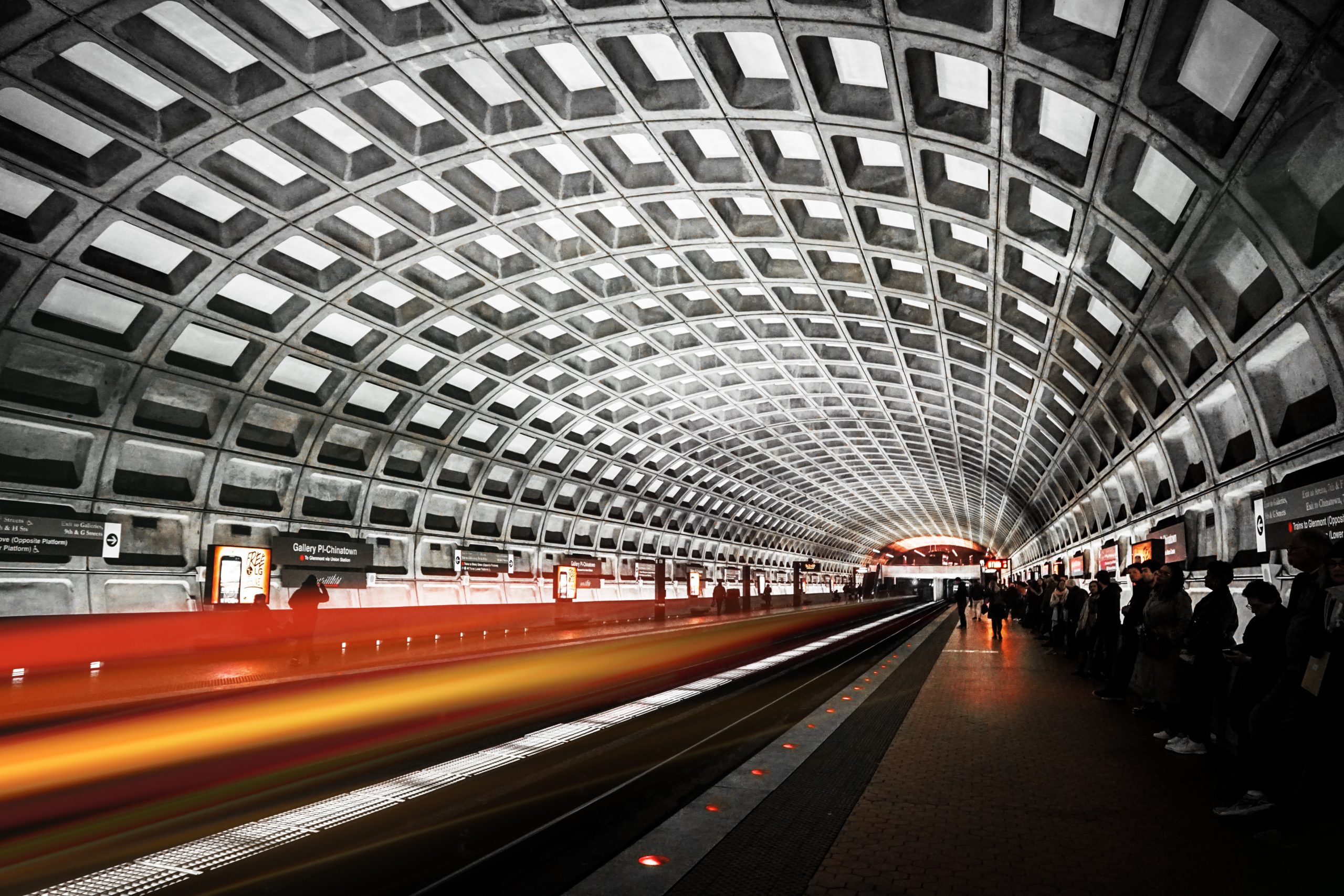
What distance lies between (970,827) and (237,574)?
21.5 metres

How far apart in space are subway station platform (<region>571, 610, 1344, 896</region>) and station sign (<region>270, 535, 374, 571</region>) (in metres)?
19.2

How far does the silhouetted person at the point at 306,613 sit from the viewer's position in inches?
614

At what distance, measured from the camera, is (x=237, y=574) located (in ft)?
70.7

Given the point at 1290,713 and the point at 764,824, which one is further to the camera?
the point at 764,824

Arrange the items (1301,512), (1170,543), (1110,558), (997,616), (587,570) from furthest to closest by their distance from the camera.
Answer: (587,570)
(997,616)
(1110,558)
(1170,543)
(1301,512)

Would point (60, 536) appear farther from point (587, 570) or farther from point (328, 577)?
point (587, 570)

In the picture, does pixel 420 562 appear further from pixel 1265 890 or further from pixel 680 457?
pixel 1265 890

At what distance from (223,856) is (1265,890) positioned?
6.28 m

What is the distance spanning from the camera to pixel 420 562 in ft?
95.0

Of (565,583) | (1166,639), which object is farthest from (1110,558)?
(565,583)

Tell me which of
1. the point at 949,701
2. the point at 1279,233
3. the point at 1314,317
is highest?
the point at 1279,233

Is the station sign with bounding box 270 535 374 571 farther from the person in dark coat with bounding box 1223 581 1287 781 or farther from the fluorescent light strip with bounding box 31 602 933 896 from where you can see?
the person in dark coat with bounding box 1223 581 1287 781

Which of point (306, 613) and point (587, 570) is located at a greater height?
point (306, 613)

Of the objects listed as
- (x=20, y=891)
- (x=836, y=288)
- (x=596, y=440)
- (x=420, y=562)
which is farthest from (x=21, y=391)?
(x=596, y=440)
